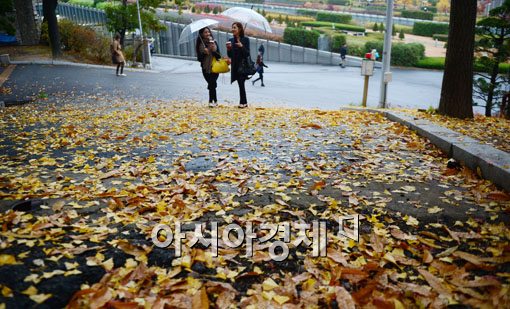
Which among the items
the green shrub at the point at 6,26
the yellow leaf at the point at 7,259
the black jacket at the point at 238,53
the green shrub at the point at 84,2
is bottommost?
the yellow leaf at the point at 7,259

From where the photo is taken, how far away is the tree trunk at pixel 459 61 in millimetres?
7539

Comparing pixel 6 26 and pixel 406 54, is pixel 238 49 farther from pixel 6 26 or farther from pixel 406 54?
pixel 406 54

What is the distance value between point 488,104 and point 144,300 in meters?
11.8

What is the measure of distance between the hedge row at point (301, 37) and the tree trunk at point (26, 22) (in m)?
21.6

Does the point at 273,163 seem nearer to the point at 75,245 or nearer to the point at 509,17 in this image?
the point at 75,245

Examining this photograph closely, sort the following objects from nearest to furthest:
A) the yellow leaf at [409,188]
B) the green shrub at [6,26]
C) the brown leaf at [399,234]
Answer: the brown leaf at [399,234] → the yellow leaf at [409,188] → the green shrub at [6,26]

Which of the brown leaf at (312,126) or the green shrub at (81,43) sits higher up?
the green shrub at (81,43)

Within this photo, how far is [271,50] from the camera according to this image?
3912cm

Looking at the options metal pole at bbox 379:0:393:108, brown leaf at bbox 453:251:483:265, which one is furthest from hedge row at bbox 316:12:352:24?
brown leaf at bbox 453:251:483:265

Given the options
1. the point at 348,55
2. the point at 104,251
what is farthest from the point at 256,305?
the point at 348,55

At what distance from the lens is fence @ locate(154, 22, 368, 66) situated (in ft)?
115

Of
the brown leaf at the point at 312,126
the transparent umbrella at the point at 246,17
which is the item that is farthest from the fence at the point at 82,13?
the brown leaf at the point at 312,126

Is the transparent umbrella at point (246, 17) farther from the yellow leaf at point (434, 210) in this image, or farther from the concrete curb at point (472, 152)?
the yellow leaf at point (434, 210)

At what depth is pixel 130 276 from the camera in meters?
2.62
